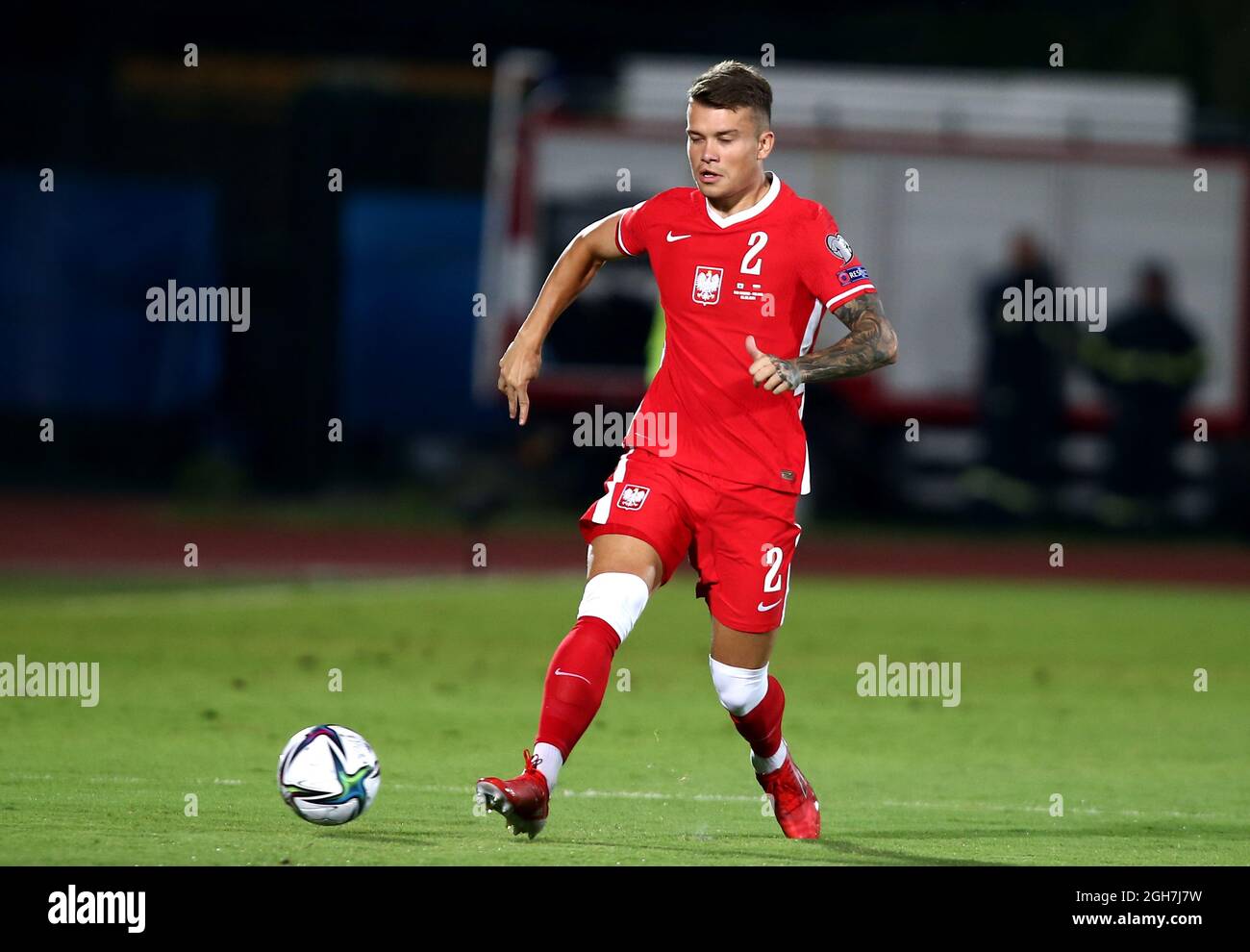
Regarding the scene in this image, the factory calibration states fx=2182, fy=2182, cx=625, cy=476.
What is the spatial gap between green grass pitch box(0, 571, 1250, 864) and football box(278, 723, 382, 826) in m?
0.09

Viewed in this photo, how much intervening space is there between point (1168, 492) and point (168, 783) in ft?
54.9

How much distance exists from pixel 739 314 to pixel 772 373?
62cm

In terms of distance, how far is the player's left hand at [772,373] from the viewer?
20.8 feet

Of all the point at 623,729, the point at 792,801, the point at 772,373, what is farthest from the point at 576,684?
the point at 623,729

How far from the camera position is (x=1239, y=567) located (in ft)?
69.5

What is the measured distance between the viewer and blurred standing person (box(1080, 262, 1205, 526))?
2166cm

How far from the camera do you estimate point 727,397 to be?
6.97 metres

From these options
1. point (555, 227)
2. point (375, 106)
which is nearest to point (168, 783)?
point (555, 227)

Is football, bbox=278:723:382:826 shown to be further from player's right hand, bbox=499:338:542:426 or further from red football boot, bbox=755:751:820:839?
red football boot, bbox=755:751:820:839

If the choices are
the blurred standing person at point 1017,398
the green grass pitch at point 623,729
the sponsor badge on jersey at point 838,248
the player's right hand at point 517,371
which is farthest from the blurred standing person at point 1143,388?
the player's right hand at point 517,371

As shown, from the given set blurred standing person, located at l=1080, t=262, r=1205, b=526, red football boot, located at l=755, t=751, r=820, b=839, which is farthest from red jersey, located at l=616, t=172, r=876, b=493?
blurred standing person, located at l=1080, t=262, r=1205, b=526

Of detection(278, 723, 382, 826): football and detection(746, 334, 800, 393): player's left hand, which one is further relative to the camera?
detection(278, 723, 382, 826): football

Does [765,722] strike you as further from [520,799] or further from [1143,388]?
[1143,388]

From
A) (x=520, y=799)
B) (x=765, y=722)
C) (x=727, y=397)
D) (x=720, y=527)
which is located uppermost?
(x=727, y=397)
